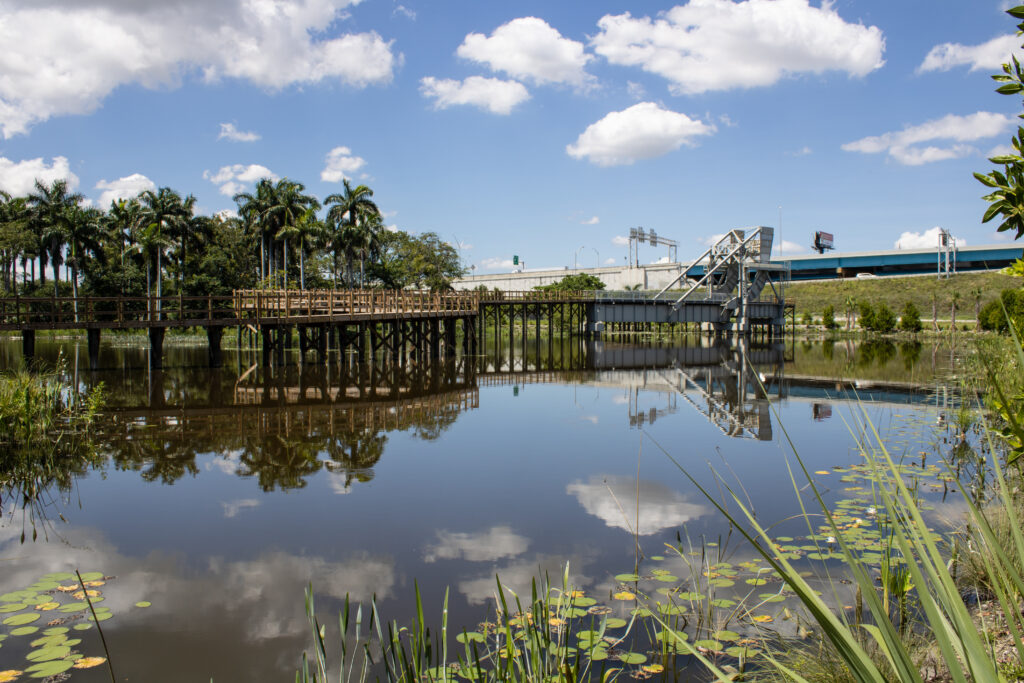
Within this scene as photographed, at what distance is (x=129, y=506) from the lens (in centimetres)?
922

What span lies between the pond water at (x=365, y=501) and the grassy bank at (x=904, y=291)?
63.0m

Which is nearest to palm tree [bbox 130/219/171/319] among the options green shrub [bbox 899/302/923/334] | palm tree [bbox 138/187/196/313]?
palm tree [bbox 138/187/196/313]

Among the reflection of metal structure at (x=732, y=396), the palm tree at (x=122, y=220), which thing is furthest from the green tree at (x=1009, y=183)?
the palm tree at (x=122, y=220)

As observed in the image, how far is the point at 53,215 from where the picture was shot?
54.8m

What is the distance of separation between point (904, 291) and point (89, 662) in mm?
91179

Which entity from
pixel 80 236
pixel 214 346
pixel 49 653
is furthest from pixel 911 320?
pixel 80 236

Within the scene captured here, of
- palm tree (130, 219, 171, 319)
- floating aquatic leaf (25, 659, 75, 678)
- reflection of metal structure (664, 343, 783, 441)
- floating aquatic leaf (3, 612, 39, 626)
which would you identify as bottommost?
floating aquatic leaf (25, 659, 75, 678)

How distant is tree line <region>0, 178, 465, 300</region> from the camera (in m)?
52.8

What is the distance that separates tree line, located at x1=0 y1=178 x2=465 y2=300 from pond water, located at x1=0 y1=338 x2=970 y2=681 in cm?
3375

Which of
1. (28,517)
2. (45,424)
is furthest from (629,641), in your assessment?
(45,424)

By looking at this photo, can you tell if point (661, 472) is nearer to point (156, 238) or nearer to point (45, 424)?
point (45, 424)

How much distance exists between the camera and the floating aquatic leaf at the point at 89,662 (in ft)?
16.8

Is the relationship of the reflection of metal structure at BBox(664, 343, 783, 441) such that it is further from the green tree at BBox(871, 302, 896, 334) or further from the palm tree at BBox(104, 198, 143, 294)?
the palm tree at BBox(104, 198, 143, 294)

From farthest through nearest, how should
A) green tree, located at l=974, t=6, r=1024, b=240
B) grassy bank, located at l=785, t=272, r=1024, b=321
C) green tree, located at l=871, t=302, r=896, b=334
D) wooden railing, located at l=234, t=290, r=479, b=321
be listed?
grassy bank, located at l=785, t=272, r=1024, b=321 → green tree, located at l=871, t=302, r=896, b=334 → wooden railing, located at l=234, t=290, r=479, b=321 → green tree, located at l=974, t=6, r=1024, b=240
